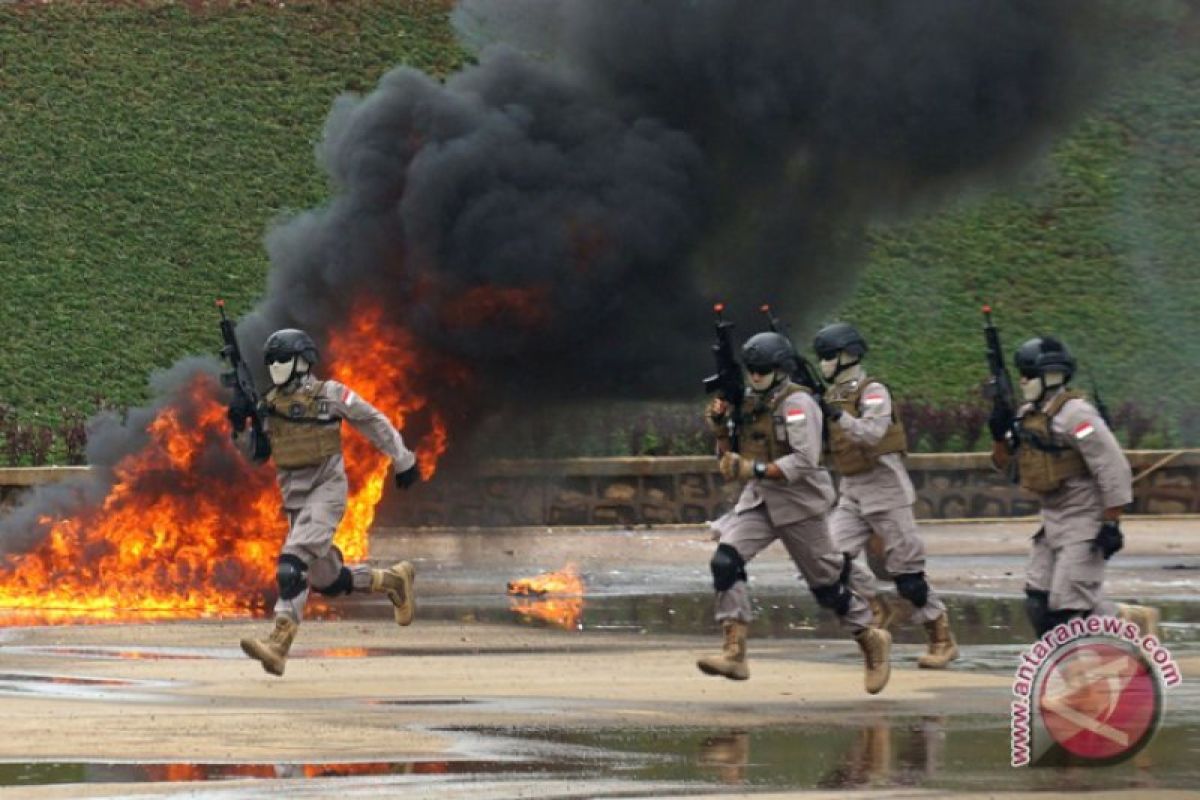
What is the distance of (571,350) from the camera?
17453 millimetres

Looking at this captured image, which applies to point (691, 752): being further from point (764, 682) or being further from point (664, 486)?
point (664, 486)

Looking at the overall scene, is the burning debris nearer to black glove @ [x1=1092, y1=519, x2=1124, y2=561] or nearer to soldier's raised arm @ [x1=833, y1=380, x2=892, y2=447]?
soldier's raised arm @ [x1=833, y1=380, x2=892, y2=447]

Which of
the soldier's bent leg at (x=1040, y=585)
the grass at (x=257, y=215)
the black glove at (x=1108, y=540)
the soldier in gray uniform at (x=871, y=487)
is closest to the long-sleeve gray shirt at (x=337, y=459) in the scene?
the soldier in gray uniform at (x=871, y=487)

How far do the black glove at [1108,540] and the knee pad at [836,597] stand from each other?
1151 mm

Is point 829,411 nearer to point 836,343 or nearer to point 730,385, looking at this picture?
point 730,385

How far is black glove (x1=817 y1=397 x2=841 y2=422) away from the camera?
11617 mm

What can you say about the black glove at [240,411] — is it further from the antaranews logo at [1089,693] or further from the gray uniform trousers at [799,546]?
the antaranews logo at [1089,693]

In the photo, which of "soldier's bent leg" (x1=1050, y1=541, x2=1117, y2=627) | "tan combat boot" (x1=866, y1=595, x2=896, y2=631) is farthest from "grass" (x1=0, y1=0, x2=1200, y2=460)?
"soldier's bent leg" (x1=1050, y1=541, x2=1117, y2=627)

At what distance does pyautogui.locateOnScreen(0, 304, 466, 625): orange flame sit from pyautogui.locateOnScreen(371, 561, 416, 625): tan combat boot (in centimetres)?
296

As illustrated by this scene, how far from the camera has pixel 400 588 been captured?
503 inches

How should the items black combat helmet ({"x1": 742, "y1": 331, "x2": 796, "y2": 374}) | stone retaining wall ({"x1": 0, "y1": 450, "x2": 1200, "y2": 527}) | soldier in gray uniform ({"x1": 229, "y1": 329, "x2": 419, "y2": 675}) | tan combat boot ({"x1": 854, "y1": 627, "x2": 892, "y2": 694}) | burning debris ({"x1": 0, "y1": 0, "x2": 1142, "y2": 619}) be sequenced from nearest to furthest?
tan combat boot ({"x1": 854, "y1": 627, "x2": 892, "y2": 694}) → black combat helmet ({"x1": 742, "y1": 331, "x2": 796, "y2": 374}) → soldier in gray uniform ({"x1": 229, "y1": 329, "x2": 419, "y2": 675}) → burning debris ({"x1": 0, "y1": 0, "x2": 1142, "y2": 619}) → stone retaining wall ({"x1": 0, "y1": 450, "x2": 1200, "y2": 527})

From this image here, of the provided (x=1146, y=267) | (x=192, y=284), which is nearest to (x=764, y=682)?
(x=192, y=284)

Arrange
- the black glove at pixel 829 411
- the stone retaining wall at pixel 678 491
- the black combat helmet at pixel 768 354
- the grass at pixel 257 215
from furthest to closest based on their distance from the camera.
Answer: the grass at pixel 257 215
the stone retaining wall at pixel 678 491
the black glove at pixel 829 411
the black combat helmet at pixel 768 354

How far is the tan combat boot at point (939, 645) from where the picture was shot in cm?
1202
